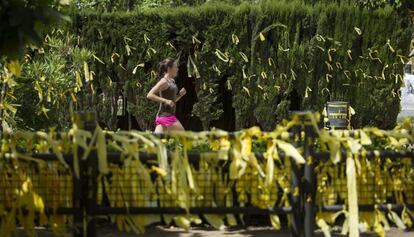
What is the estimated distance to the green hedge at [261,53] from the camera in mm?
10773

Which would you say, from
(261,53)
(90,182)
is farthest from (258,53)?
(90,182)

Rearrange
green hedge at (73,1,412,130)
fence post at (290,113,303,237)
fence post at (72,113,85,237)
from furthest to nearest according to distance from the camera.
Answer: green hedge at (73,1,412,130) → fence post at (290,113,303,237) → fence post at (72,113,85,237)

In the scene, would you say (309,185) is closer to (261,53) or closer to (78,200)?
(78,200)

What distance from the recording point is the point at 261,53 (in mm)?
10836

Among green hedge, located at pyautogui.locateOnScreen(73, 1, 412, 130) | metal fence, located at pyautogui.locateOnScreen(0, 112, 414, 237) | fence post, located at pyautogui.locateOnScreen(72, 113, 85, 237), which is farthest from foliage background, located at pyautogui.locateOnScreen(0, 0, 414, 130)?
fence post, located at pyautogui.locateOnScreen(72, 113, 85, 237)

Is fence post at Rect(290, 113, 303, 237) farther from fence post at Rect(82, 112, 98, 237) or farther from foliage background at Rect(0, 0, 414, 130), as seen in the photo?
foliage background at Rect(0, 0, 414, 130)

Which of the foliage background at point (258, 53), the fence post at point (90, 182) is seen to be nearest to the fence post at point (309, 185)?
the fence post at point (90, 182)

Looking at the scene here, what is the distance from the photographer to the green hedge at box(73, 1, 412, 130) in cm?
1077

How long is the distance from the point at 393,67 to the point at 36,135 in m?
8.39

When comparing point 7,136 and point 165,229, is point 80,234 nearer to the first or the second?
point 7,136

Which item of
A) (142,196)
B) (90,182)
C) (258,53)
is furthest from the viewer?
(258,53)

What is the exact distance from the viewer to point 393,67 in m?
10.9

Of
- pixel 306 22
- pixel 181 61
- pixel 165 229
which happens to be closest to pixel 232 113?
pixel 181 61

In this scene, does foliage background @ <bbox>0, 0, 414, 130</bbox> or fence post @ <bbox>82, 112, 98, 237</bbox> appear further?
foliage background @ <bbox>0, 0, 414, 130</bbox>
